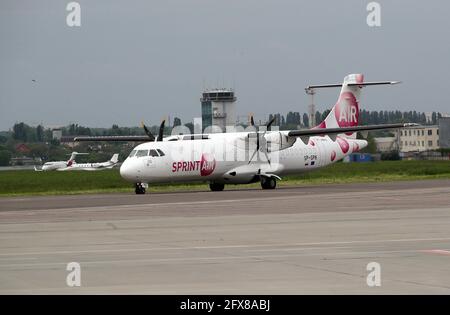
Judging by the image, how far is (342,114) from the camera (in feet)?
162

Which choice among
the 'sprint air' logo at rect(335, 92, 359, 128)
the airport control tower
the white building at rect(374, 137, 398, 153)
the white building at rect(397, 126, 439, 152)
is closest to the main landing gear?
the 'sprint air' logo at rect(335, 92, 359, 128)

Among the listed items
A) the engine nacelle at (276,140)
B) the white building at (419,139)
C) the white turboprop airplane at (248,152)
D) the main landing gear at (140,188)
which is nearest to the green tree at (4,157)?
the white turboprop airplane at (248,152)

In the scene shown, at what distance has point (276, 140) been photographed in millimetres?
45250

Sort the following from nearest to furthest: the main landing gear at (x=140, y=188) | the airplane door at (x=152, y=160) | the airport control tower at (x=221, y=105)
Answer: the airplane door at (x=152, y=160)
the main landing gear at (x=140, y=188)
the airport control tower at (x=221, y=105)

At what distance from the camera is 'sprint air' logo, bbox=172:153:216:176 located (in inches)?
1652

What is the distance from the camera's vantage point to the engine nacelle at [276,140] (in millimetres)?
45219

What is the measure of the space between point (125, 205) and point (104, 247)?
14688mm

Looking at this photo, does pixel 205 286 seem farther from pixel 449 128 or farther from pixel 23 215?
pixel 449 128

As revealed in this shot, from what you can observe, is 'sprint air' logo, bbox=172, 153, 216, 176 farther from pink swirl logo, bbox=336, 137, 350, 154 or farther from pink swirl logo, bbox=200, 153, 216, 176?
pink swirl logo, bbox=336, 137, 350, 154

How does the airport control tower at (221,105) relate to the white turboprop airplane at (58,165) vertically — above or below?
above

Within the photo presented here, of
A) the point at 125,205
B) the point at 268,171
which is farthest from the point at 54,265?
the point at 268,171

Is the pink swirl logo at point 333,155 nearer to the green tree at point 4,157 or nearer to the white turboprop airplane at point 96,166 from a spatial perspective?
the white turboprop airplane at point 96,166

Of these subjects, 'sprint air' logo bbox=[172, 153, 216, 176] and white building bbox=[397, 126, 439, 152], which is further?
white building bbox=[397, 126, 439, 152]

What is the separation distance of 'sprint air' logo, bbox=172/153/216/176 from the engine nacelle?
11.3 ft
